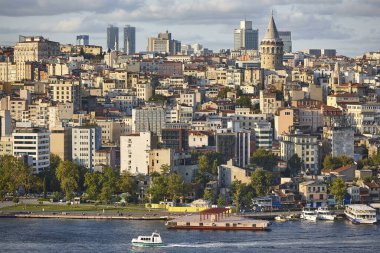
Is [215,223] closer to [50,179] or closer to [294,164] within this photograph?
[50,179]

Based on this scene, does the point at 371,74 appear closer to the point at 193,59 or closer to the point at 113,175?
the point at 193,59

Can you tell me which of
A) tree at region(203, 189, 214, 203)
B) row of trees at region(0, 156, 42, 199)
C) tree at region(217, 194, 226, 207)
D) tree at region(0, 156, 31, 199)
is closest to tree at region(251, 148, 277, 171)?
tree at region(203, 189, 214, 203)

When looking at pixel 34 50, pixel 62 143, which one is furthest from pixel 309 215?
pixel 34 50

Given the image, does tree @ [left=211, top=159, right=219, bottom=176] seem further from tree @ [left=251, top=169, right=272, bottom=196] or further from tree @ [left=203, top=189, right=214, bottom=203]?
tree @ [left=203, top=189, right=214, bottom=203]

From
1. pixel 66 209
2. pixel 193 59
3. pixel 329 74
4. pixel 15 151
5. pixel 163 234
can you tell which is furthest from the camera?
pixel 193 59

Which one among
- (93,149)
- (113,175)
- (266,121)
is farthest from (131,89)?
(113,175)
